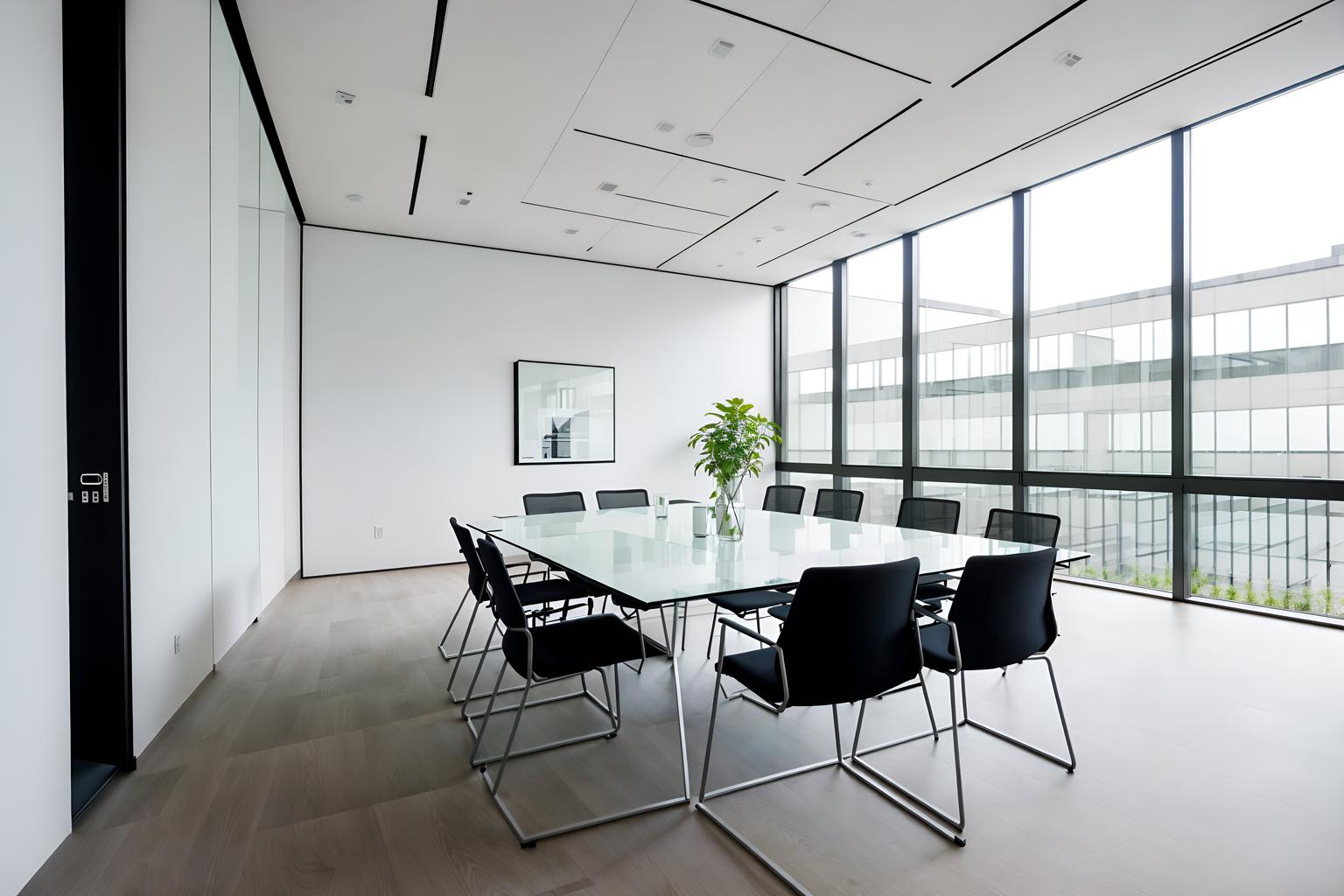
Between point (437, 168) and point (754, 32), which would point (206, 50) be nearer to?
point (437, 168)

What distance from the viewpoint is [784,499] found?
5379 millimetres

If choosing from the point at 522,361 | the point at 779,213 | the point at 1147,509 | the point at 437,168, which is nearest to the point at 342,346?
the point at 522,361

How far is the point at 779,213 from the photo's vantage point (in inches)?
244

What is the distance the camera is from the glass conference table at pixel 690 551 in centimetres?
230

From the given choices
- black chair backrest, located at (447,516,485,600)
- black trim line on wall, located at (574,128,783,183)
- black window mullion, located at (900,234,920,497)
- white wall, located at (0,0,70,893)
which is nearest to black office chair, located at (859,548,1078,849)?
black chair backrest, located at (447,516,485,600)

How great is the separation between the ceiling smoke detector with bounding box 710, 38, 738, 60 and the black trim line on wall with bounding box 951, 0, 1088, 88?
1447mm

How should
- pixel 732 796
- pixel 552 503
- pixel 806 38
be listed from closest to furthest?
pixel 732 796
pixel 806 38
pixel 552 503

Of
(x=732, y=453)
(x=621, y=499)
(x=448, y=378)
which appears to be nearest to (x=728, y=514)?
(x=732, y=453)

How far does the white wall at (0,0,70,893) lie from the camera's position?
1724 mm

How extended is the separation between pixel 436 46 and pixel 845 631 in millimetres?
3668

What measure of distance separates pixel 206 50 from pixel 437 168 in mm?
2000

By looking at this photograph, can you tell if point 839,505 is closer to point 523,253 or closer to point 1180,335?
point 1180,335

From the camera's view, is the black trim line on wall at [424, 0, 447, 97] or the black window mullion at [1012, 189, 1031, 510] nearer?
the black trim line on wall at [424, 0, 447, 97]

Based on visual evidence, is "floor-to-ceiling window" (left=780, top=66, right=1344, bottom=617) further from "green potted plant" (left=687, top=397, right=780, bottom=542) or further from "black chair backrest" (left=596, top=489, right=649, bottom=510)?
"green potted plant" (left=687, top=397, right=780, bottom=542)
